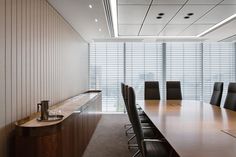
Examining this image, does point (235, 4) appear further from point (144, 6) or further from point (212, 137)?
point (212, 137)

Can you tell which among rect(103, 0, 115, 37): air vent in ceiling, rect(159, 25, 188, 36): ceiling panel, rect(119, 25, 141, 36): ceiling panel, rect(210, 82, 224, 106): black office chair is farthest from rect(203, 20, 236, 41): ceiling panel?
rect(103, 0, 115, 37): air vent in ceiling

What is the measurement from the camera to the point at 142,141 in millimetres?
2086

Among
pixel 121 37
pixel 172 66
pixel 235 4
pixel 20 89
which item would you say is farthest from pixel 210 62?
pixel 20 89

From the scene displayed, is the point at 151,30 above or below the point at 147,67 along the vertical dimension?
above

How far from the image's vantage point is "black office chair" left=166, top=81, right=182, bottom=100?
219 inches

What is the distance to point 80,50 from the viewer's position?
6.16 meters

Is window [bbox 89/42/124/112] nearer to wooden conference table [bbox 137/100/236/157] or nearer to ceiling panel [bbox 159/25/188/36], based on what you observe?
ceiling panel [bbox 159/25/188/36]

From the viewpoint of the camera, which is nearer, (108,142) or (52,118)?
(52,118)

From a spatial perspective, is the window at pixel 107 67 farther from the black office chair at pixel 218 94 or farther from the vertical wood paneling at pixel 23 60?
the vertical wood paneling at pixel 23 60

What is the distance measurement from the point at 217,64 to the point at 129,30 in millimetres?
3828

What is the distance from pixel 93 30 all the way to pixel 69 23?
2.92 feet

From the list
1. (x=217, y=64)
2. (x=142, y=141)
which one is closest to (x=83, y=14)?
(x=142, y=141)

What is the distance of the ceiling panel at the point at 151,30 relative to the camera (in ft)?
17.7

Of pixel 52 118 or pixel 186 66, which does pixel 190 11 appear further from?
pixel 186 66
